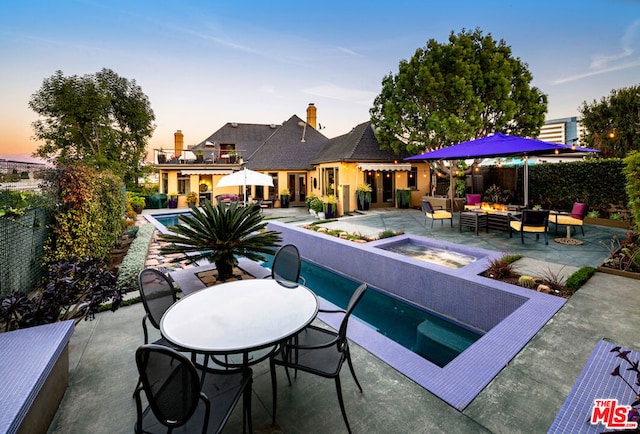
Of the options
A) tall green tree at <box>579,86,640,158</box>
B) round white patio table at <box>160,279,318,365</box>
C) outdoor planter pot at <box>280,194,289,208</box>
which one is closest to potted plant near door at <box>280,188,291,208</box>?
outdoor planter pot at <box>280,194,289,208</box>

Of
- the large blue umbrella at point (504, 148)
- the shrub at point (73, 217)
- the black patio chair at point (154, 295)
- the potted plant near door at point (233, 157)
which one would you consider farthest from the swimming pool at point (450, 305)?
the potted plant near door at point (233, 157)

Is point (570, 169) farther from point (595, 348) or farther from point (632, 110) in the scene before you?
point (632, 110)

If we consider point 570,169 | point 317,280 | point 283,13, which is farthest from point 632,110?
point 317,280

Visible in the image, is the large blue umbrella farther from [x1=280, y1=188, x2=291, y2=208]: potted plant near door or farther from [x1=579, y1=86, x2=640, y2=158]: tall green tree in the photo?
[x1=579, y1=86, x2=640, y2=158]: tall green tree

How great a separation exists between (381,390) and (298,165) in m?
22.9

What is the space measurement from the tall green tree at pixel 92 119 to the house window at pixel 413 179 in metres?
24.3

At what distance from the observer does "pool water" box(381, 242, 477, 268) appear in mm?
7682

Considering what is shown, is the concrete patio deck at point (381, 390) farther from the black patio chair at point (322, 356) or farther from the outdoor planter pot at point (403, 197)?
the outdoor planter pot at point (403, 197)

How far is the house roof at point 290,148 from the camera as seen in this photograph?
24766 millimetres

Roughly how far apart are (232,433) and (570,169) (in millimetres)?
17931

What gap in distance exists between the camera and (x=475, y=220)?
1059 cm

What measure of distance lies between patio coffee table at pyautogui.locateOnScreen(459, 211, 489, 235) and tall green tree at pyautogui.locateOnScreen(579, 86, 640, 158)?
60.3 ft

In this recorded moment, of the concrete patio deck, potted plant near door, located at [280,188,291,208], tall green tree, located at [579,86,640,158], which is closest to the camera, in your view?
the concrete patio deck

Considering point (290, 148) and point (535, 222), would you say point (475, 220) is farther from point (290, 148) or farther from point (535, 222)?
point (290, 148)
